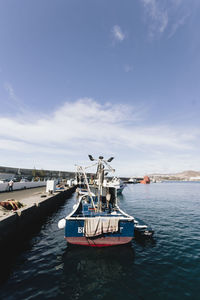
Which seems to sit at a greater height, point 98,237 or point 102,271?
point 98,237

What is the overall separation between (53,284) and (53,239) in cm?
522

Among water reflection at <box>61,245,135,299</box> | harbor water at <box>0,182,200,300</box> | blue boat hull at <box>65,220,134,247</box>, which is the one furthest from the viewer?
blue boat hull at <box>65,220,134,247</box>

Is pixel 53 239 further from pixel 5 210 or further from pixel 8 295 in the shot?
pixel 8 295

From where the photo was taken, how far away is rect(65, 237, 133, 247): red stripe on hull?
9.08 metres

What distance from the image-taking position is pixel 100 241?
9.12 m

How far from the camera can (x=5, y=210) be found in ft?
39.7

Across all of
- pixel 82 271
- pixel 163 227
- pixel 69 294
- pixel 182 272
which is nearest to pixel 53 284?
pixel 69 294

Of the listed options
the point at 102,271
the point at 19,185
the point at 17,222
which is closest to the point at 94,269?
the point at 102,271

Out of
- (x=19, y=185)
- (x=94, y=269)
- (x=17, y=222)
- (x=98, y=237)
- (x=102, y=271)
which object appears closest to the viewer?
(x=102, y=271)

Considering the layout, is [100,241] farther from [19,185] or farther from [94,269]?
[19,185]

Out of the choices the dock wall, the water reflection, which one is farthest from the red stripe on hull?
the dock wall

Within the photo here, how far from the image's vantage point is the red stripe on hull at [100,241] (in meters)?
9.08

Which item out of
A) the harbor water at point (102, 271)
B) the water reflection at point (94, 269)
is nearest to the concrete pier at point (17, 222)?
the harbor water at point (102, 271)

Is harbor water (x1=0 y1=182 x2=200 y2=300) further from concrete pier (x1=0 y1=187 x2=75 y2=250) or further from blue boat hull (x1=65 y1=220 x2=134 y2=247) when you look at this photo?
concrete pier (x1=0 y1=187 x2=75 y2=250)
